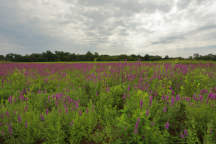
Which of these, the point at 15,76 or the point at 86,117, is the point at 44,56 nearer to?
the point at 15,76

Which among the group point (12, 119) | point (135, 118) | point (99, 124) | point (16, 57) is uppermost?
point (16, 57)

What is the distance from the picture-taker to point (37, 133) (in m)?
1.96

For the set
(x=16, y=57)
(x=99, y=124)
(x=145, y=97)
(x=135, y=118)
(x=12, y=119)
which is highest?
(x=16, y=57)

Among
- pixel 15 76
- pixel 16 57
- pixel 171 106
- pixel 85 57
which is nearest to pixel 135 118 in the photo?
pixel 171 106

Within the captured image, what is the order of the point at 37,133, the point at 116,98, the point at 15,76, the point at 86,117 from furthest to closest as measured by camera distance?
1. the point at 15,76
2. the point at 116,98
3. the point at 86,117
4. the point at 37,133

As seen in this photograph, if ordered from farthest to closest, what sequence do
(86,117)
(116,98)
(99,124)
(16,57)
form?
(16,57) < (116,98) < (99,124) < (86,117)

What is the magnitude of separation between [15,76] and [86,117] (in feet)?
16.3

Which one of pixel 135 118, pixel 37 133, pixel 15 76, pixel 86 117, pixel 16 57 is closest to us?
pixel 135 118

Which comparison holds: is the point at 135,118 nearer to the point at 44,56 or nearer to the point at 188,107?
the point at 188,107

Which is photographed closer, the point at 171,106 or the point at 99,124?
the point at 171,106

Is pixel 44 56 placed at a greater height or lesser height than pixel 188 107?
greater

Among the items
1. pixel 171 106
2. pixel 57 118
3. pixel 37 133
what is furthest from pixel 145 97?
pixel 37 133

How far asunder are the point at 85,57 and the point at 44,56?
1679 centimetres

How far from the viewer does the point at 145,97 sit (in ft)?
7.09
